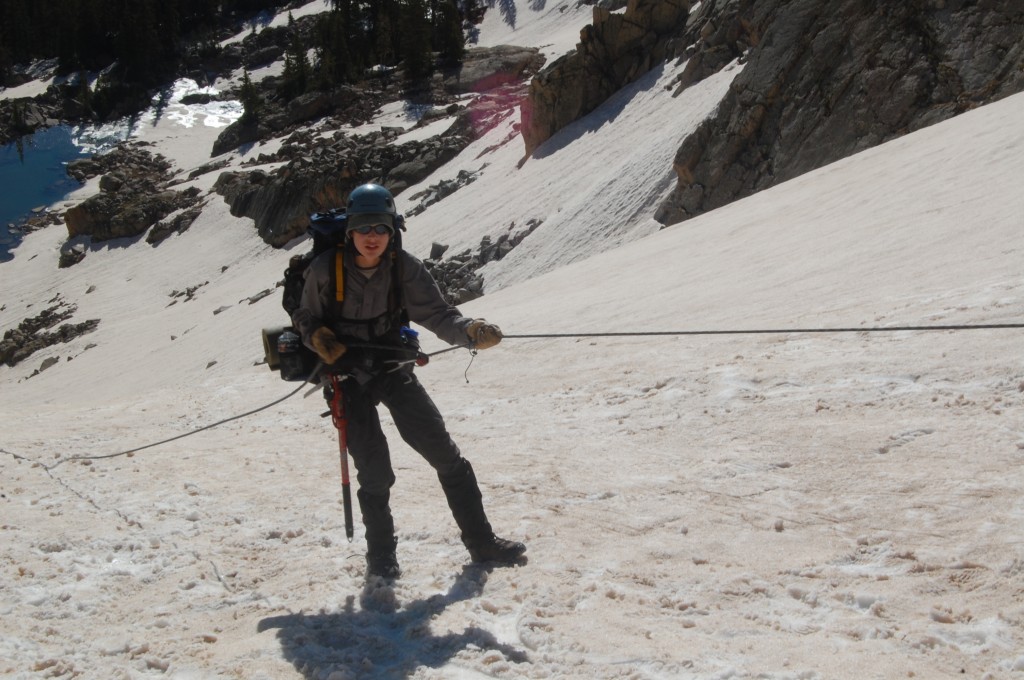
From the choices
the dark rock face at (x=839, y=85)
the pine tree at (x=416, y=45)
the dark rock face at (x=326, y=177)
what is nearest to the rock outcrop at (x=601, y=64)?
the dark rock face at (x=326, y=177)

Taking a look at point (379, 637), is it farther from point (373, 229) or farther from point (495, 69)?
point (495, 69)

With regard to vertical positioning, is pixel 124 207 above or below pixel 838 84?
below

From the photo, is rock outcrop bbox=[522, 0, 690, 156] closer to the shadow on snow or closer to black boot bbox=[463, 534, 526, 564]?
black boot bbox=[463, 534, 526, 564]

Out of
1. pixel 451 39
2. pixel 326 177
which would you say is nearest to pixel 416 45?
pixel 451 39

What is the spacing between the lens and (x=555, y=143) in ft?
101

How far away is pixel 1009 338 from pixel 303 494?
16.1ft

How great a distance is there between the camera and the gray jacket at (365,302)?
13.7 feet

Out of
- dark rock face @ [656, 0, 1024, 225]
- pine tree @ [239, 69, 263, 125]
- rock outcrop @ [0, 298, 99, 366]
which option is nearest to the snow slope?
dark rock face @ [656, 0, 1024, 225]

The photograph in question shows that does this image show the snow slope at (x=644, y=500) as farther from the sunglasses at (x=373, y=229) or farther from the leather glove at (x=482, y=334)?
the sunglasses at (x=373, y=229)

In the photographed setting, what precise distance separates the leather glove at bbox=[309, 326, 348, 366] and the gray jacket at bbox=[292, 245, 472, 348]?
0.23 feet

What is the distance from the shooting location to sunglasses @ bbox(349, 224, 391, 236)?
4.03 metres

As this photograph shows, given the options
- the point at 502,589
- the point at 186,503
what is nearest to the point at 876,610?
the point at 502,589

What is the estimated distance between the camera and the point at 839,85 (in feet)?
59.6

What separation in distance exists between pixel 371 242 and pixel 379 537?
1.50 metres
